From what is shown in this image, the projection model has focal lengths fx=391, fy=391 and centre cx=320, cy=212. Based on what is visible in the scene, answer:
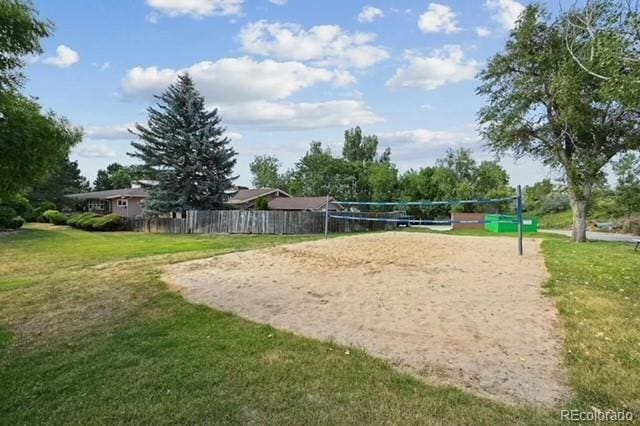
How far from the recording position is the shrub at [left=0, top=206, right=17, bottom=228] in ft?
59.1

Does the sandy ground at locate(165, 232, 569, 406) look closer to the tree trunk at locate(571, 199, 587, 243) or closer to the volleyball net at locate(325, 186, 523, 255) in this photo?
the volleyball net at locate(325, 186, 523, 255)

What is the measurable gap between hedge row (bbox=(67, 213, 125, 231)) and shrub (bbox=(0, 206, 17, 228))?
9.94ft

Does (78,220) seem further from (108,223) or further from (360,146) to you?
(360,146)

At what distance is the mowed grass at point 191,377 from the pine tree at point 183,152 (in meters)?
15.9

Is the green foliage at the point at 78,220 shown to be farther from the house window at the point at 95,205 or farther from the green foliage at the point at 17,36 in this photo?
the green foliage at the point at 17,36

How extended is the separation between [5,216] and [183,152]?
848 centimetres

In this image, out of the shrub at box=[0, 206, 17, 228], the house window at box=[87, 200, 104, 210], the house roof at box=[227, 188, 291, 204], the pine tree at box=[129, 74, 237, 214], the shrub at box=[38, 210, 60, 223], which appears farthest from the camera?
the house window at box=[87, 200, 104, 210]

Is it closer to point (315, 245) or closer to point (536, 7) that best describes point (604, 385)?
point (315, 245)

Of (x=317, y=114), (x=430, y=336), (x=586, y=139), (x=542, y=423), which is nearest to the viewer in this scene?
(x=542, y=423)

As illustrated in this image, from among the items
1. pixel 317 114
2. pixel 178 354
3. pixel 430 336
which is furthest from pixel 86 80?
pixel 317 114

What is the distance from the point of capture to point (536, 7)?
13156 mm

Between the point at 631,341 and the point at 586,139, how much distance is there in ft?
42.5

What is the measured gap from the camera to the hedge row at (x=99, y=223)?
20255mm

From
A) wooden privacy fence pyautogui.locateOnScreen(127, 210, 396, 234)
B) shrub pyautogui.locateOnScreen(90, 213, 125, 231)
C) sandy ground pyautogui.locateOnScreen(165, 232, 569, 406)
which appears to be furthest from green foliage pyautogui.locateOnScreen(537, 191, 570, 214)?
shrub pyautogui.locateOnScreen(90, 213, 125, 231)
